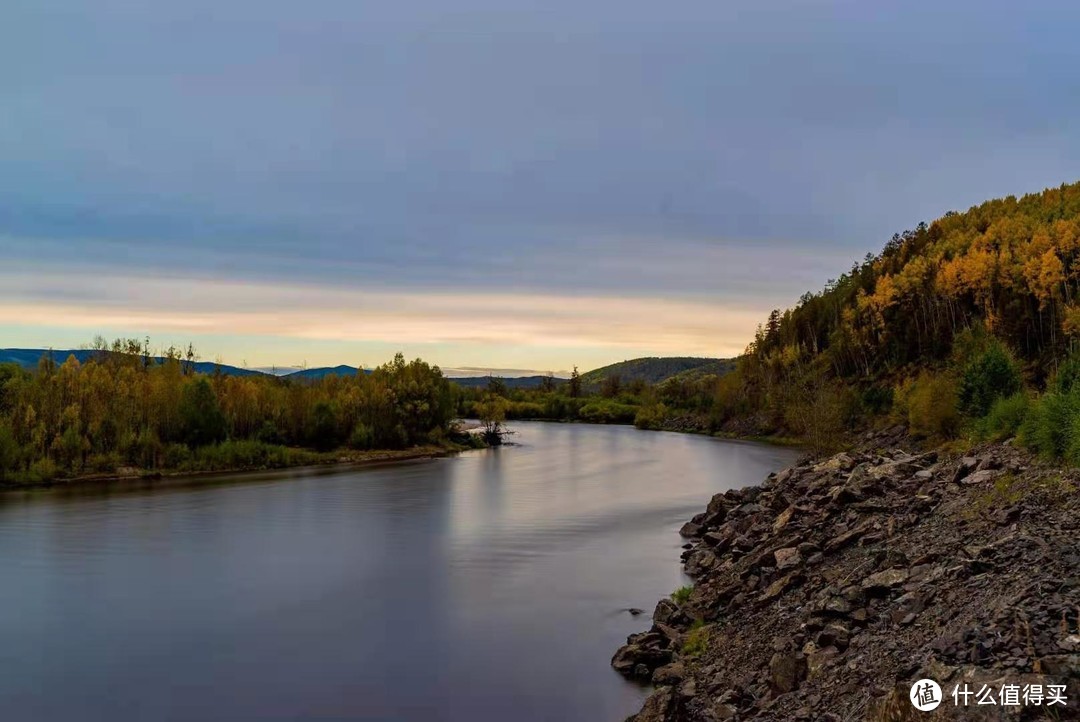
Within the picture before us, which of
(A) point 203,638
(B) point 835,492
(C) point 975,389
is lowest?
(A) point 203,638

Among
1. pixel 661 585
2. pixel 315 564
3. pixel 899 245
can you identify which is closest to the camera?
pixel 661 585

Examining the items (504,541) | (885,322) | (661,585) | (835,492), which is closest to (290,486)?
(504,541)

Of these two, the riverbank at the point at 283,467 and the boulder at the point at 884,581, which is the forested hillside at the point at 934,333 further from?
the riverbank at the point at 283,467

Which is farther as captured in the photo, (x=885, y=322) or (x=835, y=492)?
(x=885, y=322)

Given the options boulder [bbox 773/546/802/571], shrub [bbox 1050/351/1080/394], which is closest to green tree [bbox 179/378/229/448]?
boulder [bbox 773/546/802/571]

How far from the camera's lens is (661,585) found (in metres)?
22.2

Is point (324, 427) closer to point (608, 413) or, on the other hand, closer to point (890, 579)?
point (890, 579)

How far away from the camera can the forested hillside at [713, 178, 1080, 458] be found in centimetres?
4231

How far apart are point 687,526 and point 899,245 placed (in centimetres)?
9739

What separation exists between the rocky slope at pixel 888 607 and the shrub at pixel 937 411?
18.4 m

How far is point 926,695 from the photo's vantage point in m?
7.17

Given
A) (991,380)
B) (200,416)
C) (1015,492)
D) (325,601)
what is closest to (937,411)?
(991,380)

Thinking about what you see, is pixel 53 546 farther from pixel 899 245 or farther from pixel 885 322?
pixel 899 245

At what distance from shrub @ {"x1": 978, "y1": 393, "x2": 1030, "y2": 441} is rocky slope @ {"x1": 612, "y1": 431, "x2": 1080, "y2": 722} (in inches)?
99.5
